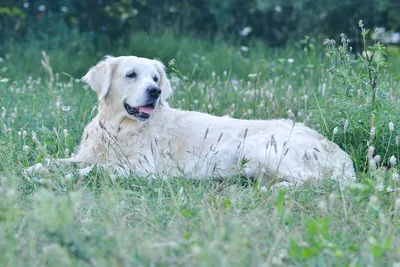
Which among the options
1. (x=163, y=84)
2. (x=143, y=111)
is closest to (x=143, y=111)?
(x=143, y=111)

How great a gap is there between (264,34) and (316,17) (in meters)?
1.30

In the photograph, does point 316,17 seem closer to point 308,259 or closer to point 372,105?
point 372,105

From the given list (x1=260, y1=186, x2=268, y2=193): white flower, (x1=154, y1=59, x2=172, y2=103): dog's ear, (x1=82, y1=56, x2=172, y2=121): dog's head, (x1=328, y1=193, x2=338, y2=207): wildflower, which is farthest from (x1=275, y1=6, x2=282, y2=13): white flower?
(x1=328, y1=193, x2=338, y2=207): wildflower

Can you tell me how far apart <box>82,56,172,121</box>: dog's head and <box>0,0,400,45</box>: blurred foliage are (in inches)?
224

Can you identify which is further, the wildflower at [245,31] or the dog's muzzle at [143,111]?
the wildflower at [245,31]

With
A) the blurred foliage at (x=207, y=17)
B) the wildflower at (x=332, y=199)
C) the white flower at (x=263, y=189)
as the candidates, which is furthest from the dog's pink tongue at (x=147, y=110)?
the blurred foliage at (x=207, y=17)

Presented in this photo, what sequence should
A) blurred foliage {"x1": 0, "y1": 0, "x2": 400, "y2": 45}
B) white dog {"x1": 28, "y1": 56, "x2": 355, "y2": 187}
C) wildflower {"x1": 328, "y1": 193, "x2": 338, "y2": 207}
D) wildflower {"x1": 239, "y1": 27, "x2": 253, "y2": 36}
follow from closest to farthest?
wildflower {"x1": 328, "y1": 193, "x2": 338, "y2": 207}, white dog {"x1": 28, "y1": 56, "x2": 355, "y2": 187}, blurred foliage {"x1": 0, "y1": 0, "x2": 400, "y2": 45}, wildflower {"x1": 239, "y1": 27, "x2": 253, "y2": 36}

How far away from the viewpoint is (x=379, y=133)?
15.5ft

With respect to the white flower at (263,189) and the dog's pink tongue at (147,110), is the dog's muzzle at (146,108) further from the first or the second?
the white flower at (263,189)

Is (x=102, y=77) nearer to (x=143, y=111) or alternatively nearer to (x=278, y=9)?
(x=143, y=111)

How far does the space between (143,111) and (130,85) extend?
24cm

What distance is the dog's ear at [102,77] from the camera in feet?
17.0

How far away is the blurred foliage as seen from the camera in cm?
1074

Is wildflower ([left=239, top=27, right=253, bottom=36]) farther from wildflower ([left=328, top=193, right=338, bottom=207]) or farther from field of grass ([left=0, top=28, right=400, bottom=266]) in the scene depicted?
wildflower ([left=328, top=193, right=338, bottom=207])
